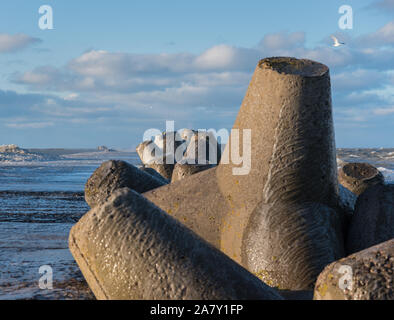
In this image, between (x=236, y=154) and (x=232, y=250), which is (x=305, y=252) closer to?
(x=232, y=250)

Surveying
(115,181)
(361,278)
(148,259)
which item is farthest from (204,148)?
(361,278)

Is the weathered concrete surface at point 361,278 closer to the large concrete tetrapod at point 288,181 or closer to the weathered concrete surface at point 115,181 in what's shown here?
the large concrete tetrapod at point 288,181

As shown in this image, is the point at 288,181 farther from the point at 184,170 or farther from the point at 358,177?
the point at 184,170

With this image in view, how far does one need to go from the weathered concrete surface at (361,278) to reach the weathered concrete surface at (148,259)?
48 cm

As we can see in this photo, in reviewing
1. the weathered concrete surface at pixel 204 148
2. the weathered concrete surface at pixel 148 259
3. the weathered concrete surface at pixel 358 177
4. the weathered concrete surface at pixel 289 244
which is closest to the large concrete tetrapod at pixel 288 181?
the weathered concrete surface at pixel 289 244

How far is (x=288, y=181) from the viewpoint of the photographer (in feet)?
16.3

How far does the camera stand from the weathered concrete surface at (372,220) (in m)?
5.07

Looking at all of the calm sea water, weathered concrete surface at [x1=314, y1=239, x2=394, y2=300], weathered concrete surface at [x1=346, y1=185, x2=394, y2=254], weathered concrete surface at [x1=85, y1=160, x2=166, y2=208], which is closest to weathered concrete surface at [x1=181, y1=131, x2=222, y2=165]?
the calm sea water

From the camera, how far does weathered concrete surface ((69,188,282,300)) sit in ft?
10.7

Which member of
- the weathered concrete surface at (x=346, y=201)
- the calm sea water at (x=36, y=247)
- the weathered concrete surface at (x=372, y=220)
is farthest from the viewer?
the weathered concrete surface at (x=346, y=201)

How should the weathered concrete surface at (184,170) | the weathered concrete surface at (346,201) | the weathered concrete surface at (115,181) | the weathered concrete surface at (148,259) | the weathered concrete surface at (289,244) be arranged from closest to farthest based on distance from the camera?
the weathered concrete surface at (148,259)
the weathered concrete surface at (289,244)
the weathered concrete surface at (346,201)
the weathered concrete surface at (115,181)
the weathered concrete surface at (184,170)

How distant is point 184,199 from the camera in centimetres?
587

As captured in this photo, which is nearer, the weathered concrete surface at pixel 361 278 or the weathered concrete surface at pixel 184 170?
the weathered concrete surface at pixel 361 278

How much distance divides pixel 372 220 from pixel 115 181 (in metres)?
3.84
